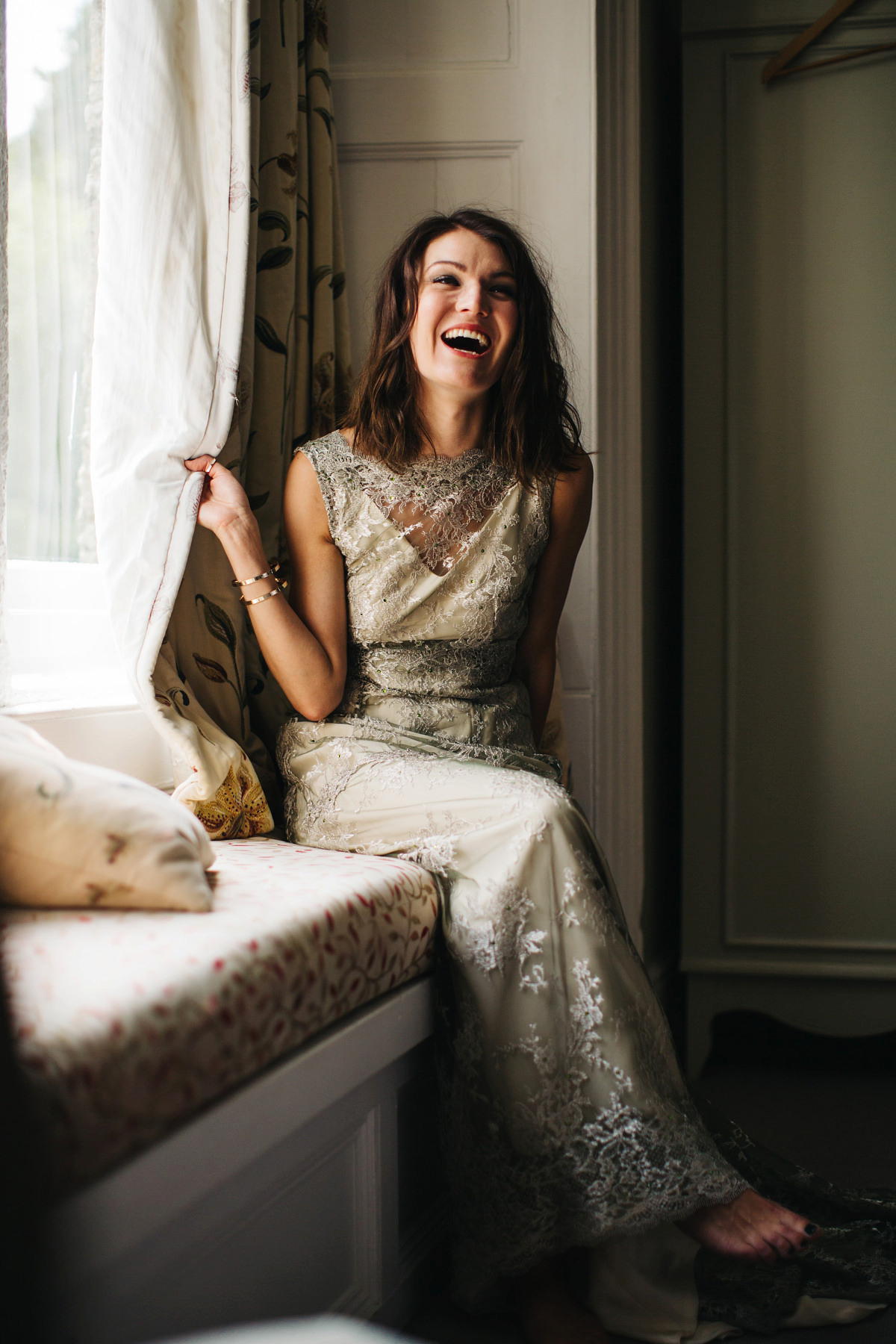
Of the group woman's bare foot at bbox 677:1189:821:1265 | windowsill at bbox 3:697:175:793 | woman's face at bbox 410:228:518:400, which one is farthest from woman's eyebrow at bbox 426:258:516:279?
woman's bare foot at bbox 677:1189:821:1265

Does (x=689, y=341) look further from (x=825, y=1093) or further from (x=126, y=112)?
(x=825, y=1093)

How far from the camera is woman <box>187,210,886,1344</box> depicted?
105 centimetres

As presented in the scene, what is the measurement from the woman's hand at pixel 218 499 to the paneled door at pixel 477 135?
59 cm

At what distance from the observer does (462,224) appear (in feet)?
4.91

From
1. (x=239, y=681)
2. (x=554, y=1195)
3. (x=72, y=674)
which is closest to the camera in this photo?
(x=554, y=1195)

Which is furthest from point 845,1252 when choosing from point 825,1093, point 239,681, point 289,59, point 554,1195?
point 289,59

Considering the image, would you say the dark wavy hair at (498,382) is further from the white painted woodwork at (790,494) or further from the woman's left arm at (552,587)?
the white painted woodwork at (790,494)

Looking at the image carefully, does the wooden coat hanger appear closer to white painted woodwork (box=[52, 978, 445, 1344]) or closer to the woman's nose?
the woman's nose

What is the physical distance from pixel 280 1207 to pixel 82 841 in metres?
0.40

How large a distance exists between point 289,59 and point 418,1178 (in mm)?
1717

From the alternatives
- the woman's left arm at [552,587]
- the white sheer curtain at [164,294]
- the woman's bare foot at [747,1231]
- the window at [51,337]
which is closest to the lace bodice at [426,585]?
the woman's left arm at [552,587]

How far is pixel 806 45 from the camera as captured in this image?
194cm

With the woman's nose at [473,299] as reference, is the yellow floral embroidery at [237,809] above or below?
below

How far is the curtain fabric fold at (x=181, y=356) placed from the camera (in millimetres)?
1250
